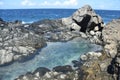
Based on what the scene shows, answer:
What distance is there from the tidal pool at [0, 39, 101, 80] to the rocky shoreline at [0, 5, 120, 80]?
→ 1.48 meters

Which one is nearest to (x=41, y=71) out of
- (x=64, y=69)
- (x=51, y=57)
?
(x=64, y=69)

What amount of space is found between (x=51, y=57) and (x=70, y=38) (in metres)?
11.7

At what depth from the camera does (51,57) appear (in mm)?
45500

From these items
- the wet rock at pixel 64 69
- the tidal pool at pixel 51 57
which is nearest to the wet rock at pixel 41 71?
the tidal pool at pixel 51 57

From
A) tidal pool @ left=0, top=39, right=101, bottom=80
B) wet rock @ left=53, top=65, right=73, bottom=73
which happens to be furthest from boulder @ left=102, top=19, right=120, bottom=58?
wet rock @ left=53, top=65, right=73, bottom=73

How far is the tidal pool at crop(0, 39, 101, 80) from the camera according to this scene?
40.5 m

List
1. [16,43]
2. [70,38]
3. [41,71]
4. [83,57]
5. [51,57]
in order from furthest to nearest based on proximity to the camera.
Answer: [70,38]
[16,43]
[51,57]
[83,57]
[41,71]

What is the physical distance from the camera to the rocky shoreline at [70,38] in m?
37.2

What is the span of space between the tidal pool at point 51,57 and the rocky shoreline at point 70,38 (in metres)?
1.48

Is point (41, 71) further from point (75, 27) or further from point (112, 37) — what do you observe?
point (75, 27)

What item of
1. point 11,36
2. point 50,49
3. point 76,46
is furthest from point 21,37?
point 76,46

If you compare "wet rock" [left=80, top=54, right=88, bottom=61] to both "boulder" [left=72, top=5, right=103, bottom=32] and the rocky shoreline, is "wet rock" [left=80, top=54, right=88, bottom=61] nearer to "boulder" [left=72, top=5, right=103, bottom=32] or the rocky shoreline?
the rocky shoreline

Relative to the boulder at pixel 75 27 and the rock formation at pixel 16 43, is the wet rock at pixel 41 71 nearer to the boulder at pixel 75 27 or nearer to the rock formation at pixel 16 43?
the rock formation at pixel 16 43

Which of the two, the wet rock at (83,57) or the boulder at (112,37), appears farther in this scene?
the wet rock at (83,57)
